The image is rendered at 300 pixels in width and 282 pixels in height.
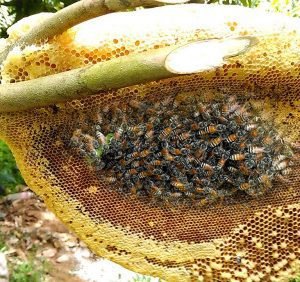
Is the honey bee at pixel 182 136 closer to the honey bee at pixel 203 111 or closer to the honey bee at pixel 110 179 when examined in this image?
the honey bee at pixel 203 111

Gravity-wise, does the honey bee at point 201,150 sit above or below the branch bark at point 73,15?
below

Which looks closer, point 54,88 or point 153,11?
point 54,88

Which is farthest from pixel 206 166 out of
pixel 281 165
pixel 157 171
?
pixel 281 165

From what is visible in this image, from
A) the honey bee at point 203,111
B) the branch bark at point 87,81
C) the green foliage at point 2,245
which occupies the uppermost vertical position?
the branch bark at point 87,81

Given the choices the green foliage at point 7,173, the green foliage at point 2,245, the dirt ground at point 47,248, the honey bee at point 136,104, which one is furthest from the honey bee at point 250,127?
the green foliage at point 7,173

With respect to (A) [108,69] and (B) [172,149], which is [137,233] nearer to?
(B) [172,149]

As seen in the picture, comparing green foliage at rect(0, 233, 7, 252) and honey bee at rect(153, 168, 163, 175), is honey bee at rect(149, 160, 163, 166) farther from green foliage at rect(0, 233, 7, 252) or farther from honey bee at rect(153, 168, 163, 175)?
green foliage at rect(0, 233, 7, 252)

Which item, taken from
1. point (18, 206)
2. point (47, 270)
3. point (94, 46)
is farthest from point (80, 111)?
point (18, 206)

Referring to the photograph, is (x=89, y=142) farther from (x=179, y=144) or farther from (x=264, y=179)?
(x=264, y=179)
